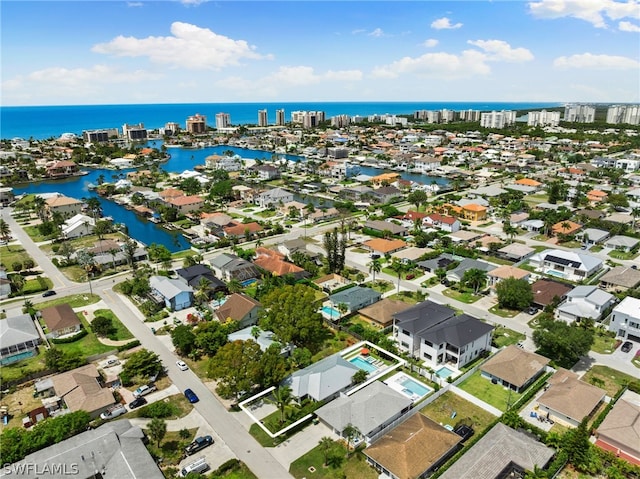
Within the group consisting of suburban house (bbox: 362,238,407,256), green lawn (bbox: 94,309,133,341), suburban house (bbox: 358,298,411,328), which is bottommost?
green lawn (bbox: 94,309,133,341)

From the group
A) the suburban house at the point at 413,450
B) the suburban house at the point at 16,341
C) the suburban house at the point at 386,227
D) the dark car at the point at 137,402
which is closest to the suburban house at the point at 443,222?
the suburban house at the point at 386,227

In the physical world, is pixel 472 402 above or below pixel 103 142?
below

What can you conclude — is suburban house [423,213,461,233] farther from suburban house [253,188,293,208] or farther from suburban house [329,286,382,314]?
suburban house [253,188,293,208]

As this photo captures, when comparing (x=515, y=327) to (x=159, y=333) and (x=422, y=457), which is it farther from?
(x=159, y=333)

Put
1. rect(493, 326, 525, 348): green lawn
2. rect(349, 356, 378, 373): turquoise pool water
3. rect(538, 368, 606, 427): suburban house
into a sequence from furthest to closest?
rect(493, 326, 525, 348): green lawn < rect(349, 356, 378, 373): turquoise pool water < rect(538, 368, 606, 427): suburban house

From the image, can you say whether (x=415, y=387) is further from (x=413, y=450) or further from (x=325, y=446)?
(x=325, y=446)

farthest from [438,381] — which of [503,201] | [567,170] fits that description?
[567,170]

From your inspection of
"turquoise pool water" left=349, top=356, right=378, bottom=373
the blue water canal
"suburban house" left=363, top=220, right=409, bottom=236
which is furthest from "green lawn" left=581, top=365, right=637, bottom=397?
the blue water canal
